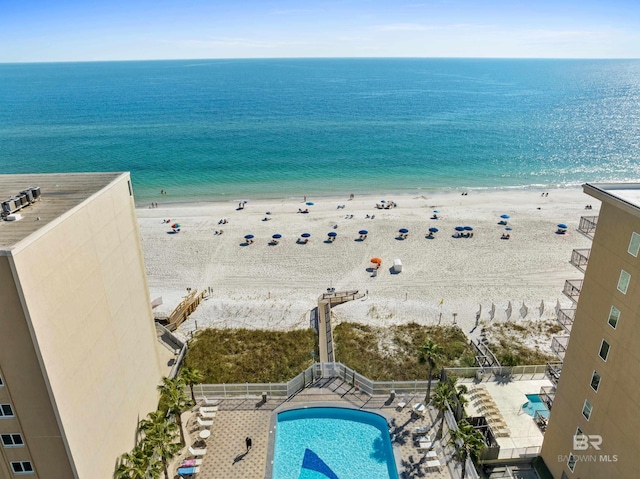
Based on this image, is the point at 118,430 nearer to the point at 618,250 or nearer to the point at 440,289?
the point at 618,250

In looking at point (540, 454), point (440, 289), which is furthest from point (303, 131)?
point (540, 454)

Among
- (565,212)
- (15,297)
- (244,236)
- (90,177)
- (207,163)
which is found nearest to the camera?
(15,297)

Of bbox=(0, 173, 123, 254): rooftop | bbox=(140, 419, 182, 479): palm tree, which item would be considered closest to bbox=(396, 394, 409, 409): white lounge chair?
bbox=(140, 419, 182, 479): palm tree

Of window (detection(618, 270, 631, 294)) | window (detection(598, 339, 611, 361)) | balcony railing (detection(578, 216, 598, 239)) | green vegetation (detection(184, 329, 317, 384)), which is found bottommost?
green vegetation (detection(184, 329, 317, 384))

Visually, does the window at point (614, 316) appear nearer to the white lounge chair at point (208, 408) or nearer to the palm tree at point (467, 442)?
the palm tree at point (467, 442)

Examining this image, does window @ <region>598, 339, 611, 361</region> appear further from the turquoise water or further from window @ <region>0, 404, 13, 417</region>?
window @ <region>0, 404, 13, 417</region>
